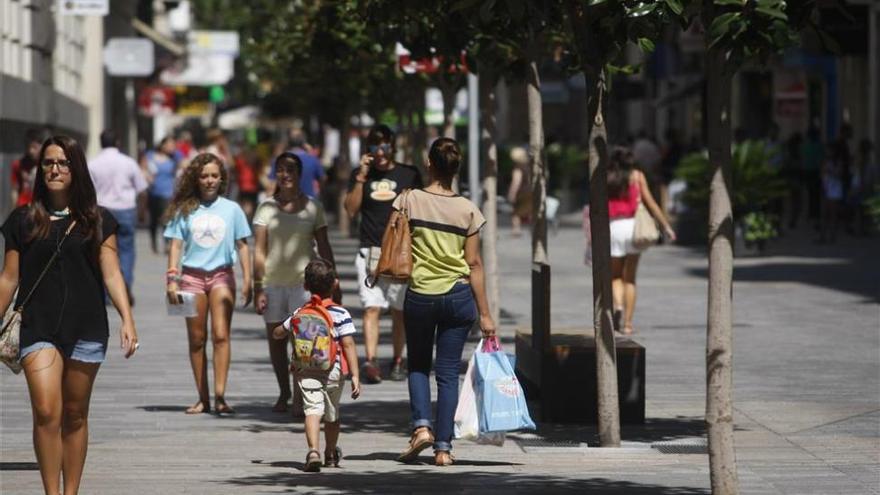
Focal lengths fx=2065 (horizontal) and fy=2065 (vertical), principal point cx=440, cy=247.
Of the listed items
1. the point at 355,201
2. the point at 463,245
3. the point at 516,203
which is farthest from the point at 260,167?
the point at 463,245

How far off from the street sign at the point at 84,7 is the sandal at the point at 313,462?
67.6 ft

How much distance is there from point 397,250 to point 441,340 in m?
0.52

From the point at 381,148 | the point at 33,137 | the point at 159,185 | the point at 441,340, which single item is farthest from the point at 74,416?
the point at 159,185

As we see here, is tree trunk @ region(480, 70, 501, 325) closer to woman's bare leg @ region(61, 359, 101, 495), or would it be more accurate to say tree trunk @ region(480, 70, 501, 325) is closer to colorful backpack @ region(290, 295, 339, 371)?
colorful backpack @ region(290, 295, 339, 371)

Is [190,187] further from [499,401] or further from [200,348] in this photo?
[499,401]

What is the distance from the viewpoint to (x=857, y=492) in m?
9.38

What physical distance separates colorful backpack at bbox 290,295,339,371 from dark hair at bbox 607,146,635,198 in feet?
24.9

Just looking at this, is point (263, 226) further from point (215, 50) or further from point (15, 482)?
point (215, 50)

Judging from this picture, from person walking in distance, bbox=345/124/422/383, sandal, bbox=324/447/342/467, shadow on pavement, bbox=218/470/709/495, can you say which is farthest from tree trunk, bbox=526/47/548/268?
shadow on pavement, bbox=218/470/709/495

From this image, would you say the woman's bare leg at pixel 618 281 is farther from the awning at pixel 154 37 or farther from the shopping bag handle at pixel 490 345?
the awning at pixel 154 37

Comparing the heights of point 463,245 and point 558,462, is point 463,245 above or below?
above

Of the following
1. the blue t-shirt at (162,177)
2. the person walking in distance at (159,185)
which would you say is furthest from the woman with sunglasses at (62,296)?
the blue t-shirt at (162,177)

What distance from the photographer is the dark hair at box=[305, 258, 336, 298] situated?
34.3ft

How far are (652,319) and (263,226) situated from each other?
7374mm
